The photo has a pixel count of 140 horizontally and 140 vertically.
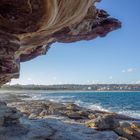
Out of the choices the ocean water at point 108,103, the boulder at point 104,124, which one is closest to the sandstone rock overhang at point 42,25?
the boulder at point 104,124

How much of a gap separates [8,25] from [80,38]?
2.91m

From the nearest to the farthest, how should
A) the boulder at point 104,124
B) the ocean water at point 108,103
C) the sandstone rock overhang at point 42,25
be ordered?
the sandstone rock overhang at point 42,25 → the boulder at point 104,124 → the ocean water at point 108,103

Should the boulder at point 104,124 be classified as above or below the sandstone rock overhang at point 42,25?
below

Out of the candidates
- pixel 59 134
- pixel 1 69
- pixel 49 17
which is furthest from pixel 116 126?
pixel 49 17

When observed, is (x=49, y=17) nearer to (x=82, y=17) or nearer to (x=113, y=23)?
(x=82, y=17)

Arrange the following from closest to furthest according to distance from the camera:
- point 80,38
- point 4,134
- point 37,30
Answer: point 37,30 < point 80,38 < point 4,134

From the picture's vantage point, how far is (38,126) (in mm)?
13094

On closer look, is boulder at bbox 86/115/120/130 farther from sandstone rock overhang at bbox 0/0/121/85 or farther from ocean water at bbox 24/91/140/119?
ocean water at bbox 24/91/140/119

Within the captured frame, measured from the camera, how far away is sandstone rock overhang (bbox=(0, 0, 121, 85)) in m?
6.26

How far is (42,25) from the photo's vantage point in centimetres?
721

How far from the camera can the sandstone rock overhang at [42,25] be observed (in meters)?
6.26

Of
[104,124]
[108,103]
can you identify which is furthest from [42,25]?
[108,103]

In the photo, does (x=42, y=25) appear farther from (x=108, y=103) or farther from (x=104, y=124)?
(x=108, y=103)

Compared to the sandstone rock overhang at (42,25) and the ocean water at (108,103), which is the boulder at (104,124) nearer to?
the sandstone rock overhang at (42,25)
